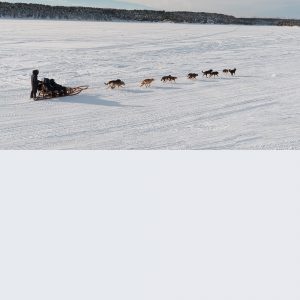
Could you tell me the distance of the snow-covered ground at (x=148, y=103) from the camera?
21.8 ft

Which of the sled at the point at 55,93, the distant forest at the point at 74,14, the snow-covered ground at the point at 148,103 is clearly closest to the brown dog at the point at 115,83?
the snow-covered ground at the point at 148,103

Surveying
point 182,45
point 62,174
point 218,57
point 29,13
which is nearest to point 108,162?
point 62,174

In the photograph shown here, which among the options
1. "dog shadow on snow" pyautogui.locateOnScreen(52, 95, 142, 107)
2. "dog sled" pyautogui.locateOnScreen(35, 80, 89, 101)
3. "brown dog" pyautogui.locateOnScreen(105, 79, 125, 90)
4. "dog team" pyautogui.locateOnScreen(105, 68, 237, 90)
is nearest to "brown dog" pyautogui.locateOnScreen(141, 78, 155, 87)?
"dog team" pyautogui.locateOnScreen(105, 68, 237, 90)

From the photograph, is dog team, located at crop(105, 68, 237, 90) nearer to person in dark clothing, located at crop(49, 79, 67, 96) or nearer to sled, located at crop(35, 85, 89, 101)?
sled, located at crop(35, 85, 89, 101)

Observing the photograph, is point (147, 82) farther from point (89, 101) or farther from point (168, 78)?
point (89, 101)

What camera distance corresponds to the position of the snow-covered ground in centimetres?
665

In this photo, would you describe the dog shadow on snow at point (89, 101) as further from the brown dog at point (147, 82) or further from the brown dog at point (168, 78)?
the brown dog at point (168, 78)

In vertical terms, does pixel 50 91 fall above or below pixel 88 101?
above

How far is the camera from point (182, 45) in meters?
19.1

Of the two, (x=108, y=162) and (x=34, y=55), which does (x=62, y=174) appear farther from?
(x=34, y=55)

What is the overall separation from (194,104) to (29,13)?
121 ft

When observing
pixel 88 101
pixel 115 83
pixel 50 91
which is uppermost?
pixel 115 83

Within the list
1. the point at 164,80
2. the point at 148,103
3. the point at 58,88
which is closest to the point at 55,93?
the point at 58,88

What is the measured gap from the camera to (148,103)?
897 centimetres
